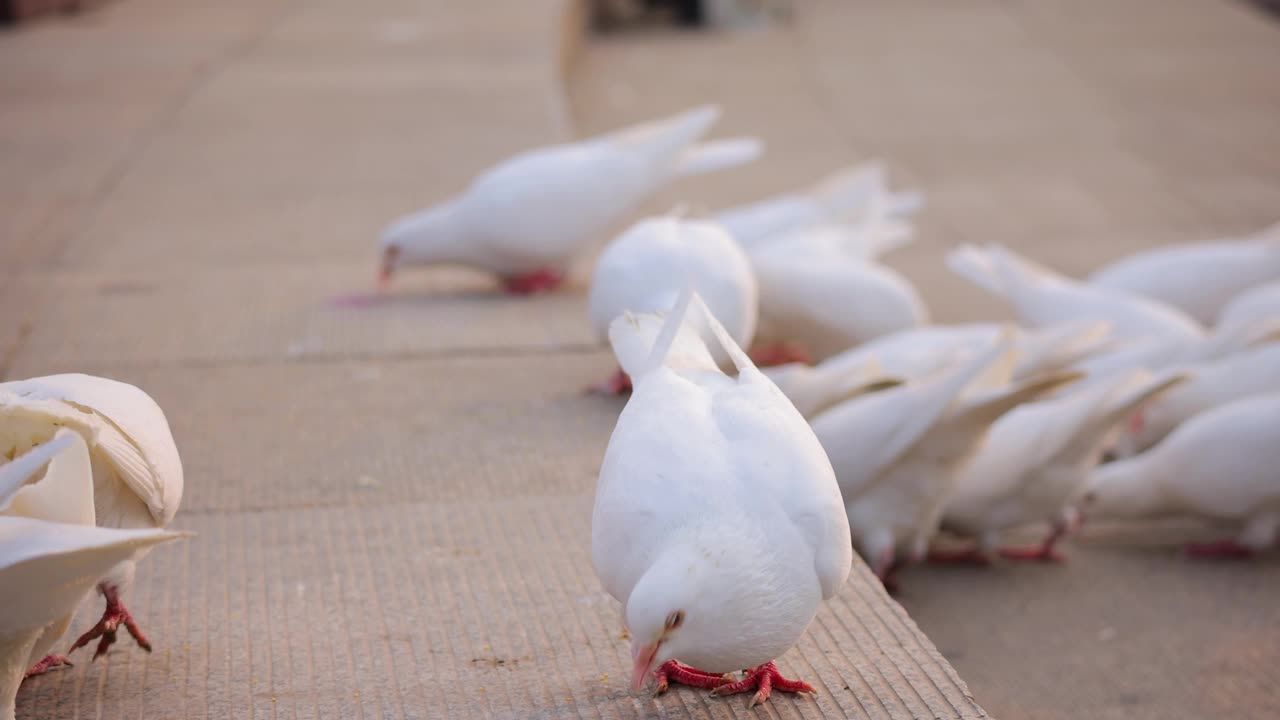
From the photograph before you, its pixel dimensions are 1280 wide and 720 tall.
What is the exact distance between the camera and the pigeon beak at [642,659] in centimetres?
191

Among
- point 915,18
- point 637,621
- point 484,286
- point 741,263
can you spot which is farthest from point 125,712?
point 915,18

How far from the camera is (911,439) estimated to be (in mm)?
3094

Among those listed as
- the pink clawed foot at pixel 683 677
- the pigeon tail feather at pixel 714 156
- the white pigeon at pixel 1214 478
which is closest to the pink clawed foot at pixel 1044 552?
the white pigeon at pixel 1214 478

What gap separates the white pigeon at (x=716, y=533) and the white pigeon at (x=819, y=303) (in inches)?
78.5

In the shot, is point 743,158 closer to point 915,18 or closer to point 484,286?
point 484,286

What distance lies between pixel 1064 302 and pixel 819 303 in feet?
3.07

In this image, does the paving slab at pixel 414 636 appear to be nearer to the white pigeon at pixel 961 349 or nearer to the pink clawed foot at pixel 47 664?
the pink clawed foot at pixel 47 664

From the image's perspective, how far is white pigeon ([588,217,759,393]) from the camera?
10.9ft

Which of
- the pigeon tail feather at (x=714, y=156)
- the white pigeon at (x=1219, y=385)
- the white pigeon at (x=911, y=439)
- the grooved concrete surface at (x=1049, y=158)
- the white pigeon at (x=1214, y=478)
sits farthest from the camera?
the pigeon tail feather at (x=714, y=156)

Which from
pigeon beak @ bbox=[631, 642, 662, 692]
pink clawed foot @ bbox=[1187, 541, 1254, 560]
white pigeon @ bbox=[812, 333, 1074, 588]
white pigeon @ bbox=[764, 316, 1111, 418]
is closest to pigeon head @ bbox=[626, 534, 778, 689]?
pigeon beak @ bbox=[631, 642, 662, 692]

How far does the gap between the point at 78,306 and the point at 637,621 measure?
9.58ft

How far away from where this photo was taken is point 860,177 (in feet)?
16.1

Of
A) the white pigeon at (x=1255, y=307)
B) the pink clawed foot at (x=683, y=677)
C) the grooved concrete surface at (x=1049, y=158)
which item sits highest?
the pink clawed foot at (x=683, y=677)

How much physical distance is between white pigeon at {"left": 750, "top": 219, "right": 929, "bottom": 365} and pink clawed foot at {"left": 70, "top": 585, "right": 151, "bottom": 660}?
7.92 feet
